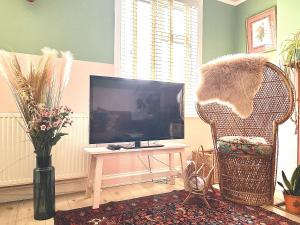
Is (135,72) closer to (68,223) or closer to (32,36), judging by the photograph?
(32,36)

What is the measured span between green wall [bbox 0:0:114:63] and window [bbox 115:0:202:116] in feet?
0.64

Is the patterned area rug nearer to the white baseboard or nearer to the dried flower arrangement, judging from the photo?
the white baseboard

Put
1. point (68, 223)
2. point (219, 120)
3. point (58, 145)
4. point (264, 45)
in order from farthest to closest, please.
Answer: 1. point (264, 45)
2. point (219, 120)
3. point (58, 145)
4. point (68, 223)

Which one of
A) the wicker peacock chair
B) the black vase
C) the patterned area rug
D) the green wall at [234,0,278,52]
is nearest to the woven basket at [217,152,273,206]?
the wicker peacock chair

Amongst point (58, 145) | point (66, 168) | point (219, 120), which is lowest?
point (66, 168)

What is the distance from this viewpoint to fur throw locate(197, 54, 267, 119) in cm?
216

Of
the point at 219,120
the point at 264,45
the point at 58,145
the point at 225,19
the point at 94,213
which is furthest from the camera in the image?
the point at 225,19

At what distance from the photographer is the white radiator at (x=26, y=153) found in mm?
2145

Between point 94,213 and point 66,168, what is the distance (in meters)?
0.62

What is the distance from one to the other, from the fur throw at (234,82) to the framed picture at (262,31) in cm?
118

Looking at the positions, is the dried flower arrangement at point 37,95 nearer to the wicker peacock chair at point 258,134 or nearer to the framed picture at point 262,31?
the wicker peacock chair at point 258,134

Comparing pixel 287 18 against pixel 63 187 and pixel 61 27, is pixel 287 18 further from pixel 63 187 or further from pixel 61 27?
pixel 63 187

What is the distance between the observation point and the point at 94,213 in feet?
6.45

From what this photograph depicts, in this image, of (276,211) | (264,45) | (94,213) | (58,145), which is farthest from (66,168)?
(264,45)
